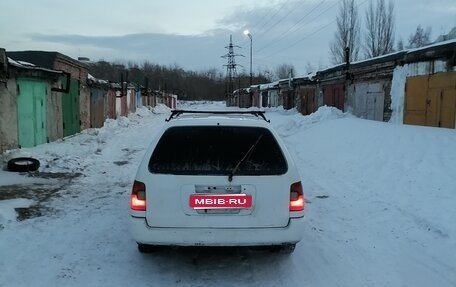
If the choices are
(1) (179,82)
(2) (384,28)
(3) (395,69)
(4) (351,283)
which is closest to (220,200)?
(4) (351,283)

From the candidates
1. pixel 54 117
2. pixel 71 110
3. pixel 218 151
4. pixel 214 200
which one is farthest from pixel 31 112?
pixel 214 200

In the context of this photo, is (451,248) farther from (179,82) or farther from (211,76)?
(211,76)

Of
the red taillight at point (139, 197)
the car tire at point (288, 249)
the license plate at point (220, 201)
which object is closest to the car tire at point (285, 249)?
the car tire at point (288, 249)

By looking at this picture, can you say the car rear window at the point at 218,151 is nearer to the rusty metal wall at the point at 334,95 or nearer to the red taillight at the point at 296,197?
the red taillight at the point at 296,197

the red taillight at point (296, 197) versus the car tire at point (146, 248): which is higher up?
the red taillight at point (296, 197)

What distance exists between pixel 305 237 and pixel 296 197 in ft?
5.04

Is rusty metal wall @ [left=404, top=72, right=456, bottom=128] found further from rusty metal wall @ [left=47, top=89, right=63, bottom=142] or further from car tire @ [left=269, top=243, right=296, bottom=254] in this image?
rusty metal wall @ [left=47, top=89, right=63, bottom=142]

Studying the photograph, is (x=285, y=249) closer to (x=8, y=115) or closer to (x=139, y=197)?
(x=139, y=197)

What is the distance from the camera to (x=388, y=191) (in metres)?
8.08

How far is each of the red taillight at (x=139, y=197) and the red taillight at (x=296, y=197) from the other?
4.64 feet

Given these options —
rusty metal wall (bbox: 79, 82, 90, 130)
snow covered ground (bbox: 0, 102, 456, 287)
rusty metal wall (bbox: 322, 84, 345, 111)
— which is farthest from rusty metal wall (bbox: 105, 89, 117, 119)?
snow covered ground (bbox: 0, 102, 456, 287)

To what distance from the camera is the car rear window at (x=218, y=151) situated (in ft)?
13.8

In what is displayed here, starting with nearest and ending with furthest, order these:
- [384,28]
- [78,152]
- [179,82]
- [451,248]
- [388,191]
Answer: [451,248] → [388,191] → [78,152] → [384,28] → [179,82]

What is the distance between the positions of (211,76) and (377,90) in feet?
368
